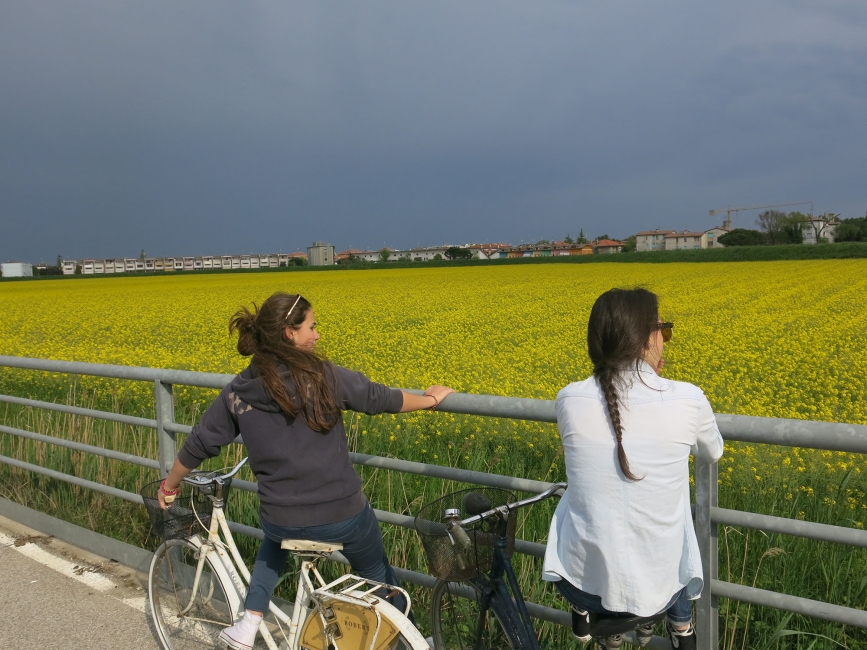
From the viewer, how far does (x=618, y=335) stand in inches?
79.0

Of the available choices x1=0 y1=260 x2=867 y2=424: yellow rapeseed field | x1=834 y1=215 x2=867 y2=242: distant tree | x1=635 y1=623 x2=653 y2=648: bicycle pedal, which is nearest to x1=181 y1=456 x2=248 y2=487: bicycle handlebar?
x1=635 y1=623 x2=653 y2=648: bicycle pedal

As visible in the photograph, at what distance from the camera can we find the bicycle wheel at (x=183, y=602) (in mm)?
3240

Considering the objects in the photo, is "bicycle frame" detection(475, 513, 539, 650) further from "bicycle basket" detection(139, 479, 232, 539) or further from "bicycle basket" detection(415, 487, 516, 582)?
"bicycle basket" detection(139, 479, 232, 539)

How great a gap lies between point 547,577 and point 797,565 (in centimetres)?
216

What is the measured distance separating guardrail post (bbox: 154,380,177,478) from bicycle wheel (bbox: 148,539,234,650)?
0.77 metres

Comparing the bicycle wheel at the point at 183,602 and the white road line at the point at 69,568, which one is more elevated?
the bicycle wheel at the point at 183,602

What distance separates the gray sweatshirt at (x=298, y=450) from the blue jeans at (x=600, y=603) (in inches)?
31.3

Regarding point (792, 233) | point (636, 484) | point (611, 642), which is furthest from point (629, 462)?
point (792, 233)

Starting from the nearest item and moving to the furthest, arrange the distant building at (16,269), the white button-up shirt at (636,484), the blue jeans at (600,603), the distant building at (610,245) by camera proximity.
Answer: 1. the white button-up shirt at (636,484)
2. the blue jeans at (600,603)
3. the distant building at (16,269)
4. the distant building at (610,245)

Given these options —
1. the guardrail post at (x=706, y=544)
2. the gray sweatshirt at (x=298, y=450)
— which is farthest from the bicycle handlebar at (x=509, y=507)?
the gray sweatshirt at (x=298, y=450)

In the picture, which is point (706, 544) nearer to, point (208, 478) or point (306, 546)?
point (306, 546)

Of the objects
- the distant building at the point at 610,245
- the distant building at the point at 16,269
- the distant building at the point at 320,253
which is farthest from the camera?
the distant building at the point at 610,245

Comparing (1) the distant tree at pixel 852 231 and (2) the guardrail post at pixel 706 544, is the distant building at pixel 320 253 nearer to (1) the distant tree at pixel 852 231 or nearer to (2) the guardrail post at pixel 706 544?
(1) the distant tree at pixel 852 231

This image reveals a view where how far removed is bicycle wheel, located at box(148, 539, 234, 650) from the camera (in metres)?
3.24
